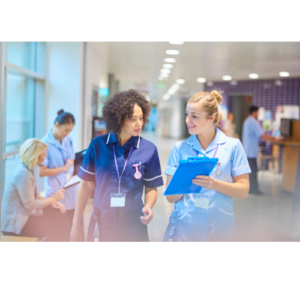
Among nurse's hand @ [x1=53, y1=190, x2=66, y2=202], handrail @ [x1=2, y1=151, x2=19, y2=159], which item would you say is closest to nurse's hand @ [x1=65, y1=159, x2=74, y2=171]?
nurse's hand @ [x1=53, y1=190, x2=66, y2=202]

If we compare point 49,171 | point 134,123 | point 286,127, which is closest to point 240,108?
point 286,127

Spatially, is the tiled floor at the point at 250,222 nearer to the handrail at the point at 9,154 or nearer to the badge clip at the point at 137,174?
the badge clip at the point at 137,174

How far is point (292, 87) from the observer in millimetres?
11484

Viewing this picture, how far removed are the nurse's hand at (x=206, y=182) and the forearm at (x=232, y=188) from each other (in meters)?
0.03

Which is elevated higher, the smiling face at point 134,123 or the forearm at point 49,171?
the smiling face at point 134,123

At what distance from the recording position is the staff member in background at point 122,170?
2.19 m

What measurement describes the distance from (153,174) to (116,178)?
0.24m

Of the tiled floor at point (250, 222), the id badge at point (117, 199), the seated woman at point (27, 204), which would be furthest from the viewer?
the tiled floor at point (250, 222)

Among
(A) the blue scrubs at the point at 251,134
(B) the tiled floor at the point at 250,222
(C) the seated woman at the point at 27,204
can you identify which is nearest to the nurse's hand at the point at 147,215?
(B) the tiled floor at the point at 250,222
